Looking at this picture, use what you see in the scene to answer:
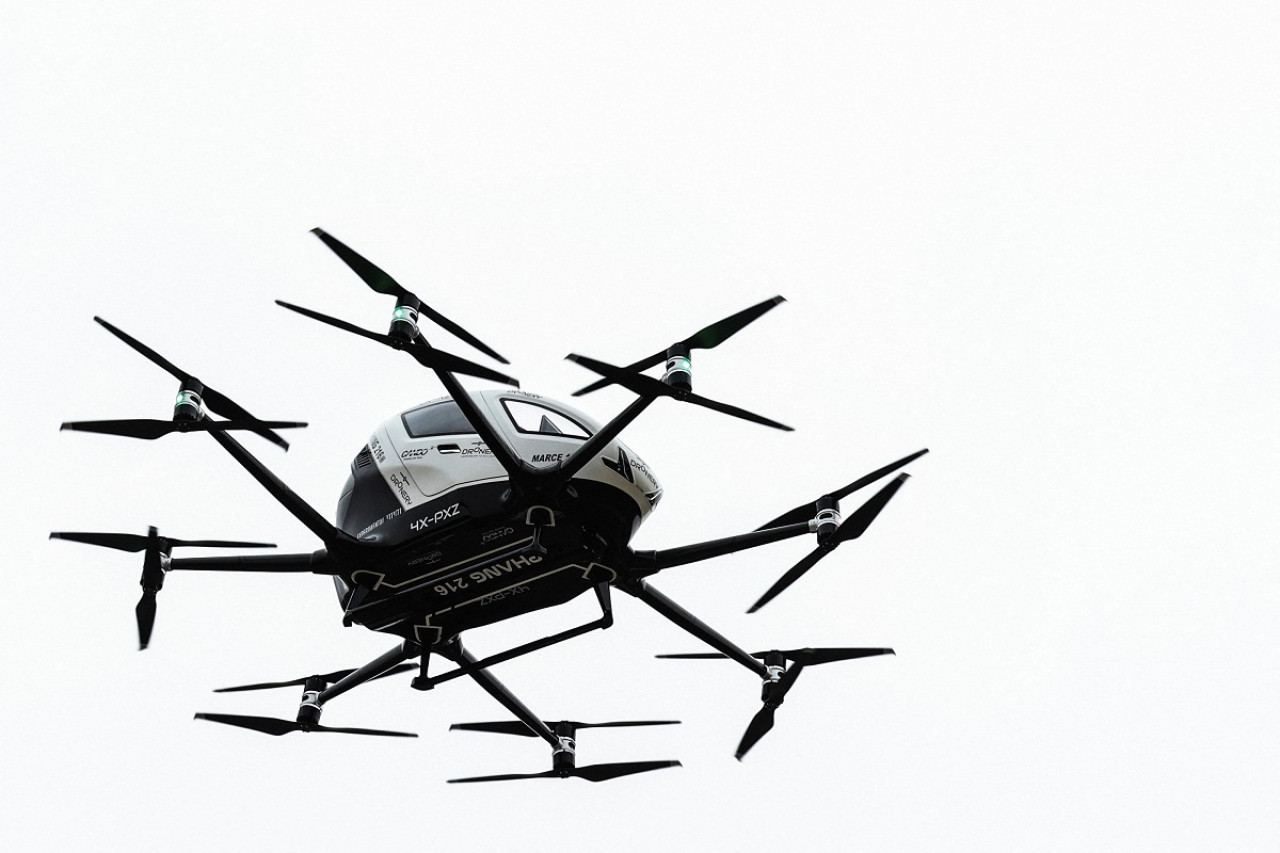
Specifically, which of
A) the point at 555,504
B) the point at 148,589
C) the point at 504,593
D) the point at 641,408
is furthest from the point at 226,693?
the point at 641,408

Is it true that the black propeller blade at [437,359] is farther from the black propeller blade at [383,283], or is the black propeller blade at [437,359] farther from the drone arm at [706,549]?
the drone arm at [706,549]

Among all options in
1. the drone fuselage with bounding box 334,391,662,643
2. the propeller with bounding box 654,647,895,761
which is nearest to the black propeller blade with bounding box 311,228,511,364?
the drone fuselage with bounding box 334,391,662,643

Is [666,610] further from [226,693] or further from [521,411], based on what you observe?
[226,693]

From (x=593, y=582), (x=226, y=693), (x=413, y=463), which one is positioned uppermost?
(x=413, y=463)

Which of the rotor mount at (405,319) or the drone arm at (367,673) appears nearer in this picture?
the rotor mount at (405,319)

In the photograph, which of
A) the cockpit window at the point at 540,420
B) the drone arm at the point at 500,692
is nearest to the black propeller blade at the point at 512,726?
the drone arm at the point at 500,692

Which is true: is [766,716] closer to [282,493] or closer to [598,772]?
[598,772]

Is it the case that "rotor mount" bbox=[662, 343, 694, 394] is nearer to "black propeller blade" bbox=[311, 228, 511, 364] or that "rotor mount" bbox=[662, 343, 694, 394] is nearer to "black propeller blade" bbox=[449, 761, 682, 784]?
"black propeller blade" bbox=[311, 228, 511, 364]
